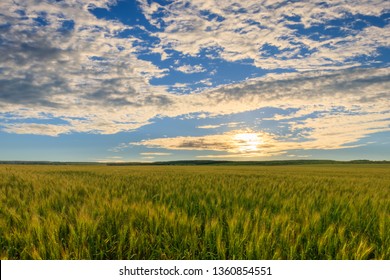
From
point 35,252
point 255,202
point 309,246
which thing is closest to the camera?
point 35,252

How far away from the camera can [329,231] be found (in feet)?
10.7

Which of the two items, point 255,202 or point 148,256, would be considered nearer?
point 148,256

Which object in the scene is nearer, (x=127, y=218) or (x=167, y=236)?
(x=167, y=236)

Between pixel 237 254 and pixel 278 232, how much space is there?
2.20 ft

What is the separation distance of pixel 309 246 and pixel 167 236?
4.65 ft

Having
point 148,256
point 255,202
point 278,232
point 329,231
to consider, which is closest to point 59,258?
point 148,256

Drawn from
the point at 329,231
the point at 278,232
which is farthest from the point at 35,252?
the point at 329,231

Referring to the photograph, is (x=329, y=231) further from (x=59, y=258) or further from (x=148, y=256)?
(x=59, y=258)

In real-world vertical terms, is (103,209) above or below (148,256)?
above

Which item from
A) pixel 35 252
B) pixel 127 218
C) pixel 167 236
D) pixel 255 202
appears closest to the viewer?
pixel 35 252

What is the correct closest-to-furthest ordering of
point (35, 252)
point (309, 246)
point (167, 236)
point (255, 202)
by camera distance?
1. point (35, 252)
2. point (309, 246)
3. point (167, 236)
4. point (255, 202)

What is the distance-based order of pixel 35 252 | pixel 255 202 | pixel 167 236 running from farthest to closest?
1. pixel 255 202
2. pixel 167 236
3. pixel 35 252
